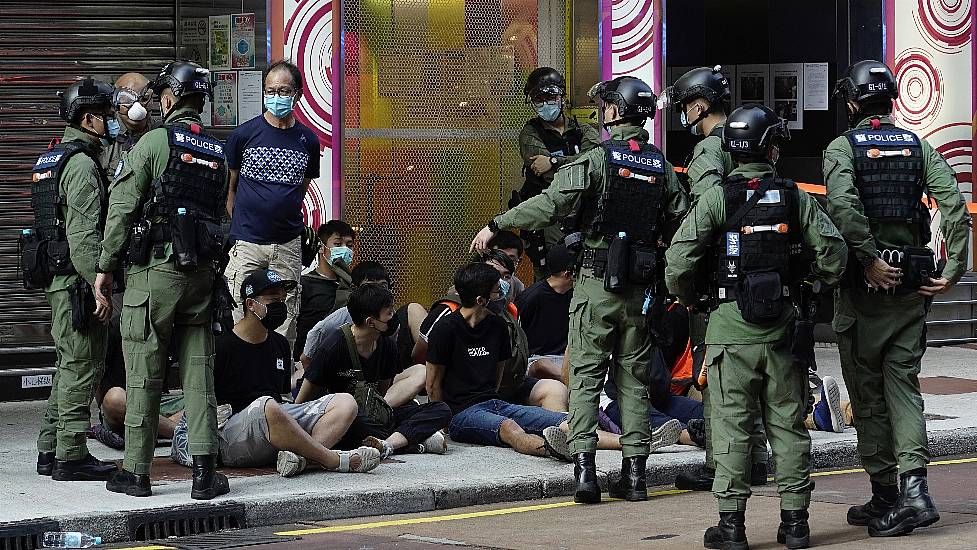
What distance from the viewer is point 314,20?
13.0 meters

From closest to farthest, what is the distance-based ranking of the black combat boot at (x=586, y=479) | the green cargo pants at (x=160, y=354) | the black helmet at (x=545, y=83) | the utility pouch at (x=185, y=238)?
1. the utility pouch at (x=185, y=238)
2. the green cargo pants at (x=160, y=354)
3. the black combat boot at (x=586, y=479)
4. the black helmet at (x=545, y=83)

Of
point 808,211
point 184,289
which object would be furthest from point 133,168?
point 808,211

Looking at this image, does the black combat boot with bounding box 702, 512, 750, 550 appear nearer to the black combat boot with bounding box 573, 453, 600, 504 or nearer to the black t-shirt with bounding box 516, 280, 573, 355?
the black combat boot with bounding box 573, 453, 600, 504

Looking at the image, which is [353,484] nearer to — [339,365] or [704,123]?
[339,365]

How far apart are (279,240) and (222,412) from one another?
210 cm

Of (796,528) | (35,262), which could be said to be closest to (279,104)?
(35,262)

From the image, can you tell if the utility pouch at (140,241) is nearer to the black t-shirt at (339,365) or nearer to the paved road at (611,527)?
the paved road at (611,527)

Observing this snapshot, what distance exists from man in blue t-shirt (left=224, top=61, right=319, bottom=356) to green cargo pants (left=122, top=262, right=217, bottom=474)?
7.69 feet

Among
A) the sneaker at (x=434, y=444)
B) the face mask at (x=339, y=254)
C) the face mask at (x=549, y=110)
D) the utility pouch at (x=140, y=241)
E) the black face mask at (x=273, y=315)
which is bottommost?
the sneaker at (x=434, y=444)

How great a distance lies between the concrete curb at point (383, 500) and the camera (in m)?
7.76

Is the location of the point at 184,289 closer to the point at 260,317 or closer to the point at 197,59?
the point at 260,317

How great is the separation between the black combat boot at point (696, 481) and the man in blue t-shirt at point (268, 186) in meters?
3.08

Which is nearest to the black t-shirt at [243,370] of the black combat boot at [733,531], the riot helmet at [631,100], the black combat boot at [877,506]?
the riot helmet at [631,100]

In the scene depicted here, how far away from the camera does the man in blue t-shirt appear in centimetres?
1080
